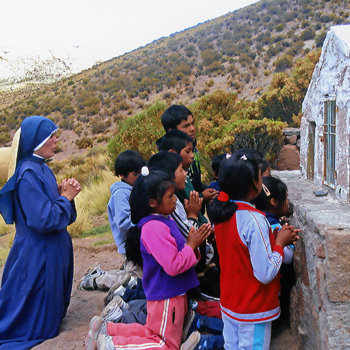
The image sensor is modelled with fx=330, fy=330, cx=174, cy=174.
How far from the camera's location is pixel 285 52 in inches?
1093

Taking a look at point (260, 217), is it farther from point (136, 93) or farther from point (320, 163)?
point (136, 93)

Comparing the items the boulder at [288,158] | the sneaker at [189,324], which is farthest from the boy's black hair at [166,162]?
the boulder at [288,158]

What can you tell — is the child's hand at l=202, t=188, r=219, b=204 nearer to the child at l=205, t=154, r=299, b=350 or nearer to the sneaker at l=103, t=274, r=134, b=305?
the child at l=205, t=154, r=299, b=350

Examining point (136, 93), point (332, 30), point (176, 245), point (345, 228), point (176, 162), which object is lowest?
point (136, 93)

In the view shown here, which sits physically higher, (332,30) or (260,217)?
(332,30)

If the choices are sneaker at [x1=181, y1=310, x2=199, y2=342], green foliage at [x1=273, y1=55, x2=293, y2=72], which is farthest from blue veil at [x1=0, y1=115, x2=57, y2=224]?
green foliage at [x1=273, y1=55, x2=293, y2=72]

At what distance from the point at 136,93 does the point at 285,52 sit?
554 inches

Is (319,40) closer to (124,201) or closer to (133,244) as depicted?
(124,201)

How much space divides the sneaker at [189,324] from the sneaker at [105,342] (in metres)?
0.56

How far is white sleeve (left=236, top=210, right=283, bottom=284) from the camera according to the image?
2.00 metres

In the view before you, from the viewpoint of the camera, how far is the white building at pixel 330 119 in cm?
247

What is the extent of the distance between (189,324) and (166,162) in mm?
1291

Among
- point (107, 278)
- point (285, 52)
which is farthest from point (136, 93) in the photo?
point (107, 278)

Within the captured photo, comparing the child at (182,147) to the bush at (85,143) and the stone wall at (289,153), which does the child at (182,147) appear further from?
the bush at (85,143)
